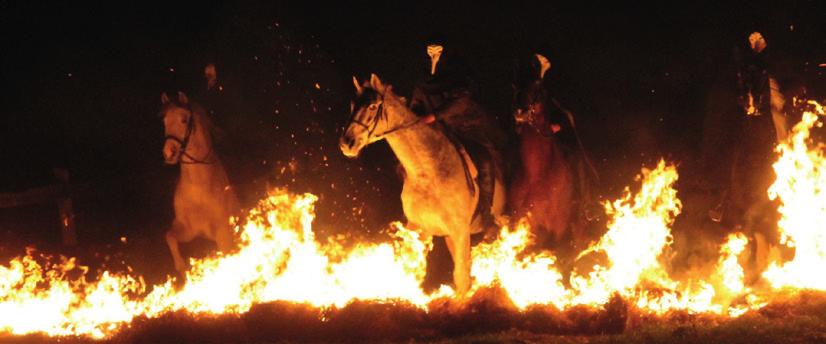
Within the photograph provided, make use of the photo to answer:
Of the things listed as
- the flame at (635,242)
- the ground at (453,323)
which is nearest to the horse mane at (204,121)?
the ground at (453,323)

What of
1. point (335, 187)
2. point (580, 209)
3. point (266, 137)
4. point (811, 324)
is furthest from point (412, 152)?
point (266, 137)

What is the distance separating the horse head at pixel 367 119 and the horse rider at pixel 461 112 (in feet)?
2.73

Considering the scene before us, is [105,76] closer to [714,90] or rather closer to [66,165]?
[66,165]

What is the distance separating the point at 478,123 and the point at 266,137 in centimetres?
634

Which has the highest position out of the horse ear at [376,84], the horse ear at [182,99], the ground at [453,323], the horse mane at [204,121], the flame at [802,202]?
the horse ear at [182,99]

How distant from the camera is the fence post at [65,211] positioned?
1561cm

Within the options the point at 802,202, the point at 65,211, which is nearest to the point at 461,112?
the point at 802,202

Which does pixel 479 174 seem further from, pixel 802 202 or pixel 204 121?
pixel 802 202

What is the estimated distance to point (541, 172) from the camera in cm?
1130

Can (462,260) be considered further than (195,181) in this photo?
No

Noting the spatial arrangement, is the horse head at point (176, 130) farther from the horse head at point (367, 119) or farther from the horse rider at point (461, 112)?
the horse rider at point (461, 112)

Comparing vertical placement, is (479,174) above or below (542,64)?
below

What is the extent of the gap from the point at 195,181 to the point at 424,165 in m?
3.40

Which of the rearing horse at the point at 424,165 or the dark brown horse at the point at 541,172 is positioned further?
the dark brown horse at the point at 541,172
